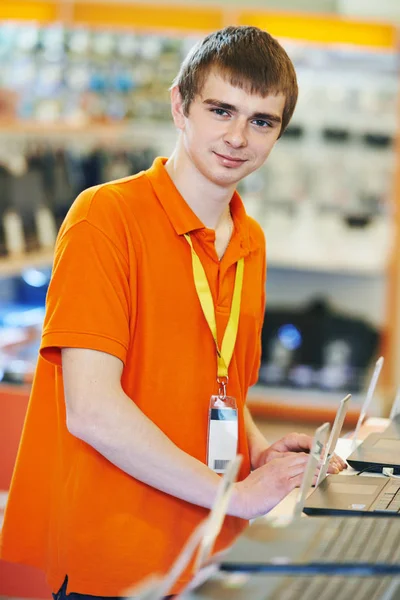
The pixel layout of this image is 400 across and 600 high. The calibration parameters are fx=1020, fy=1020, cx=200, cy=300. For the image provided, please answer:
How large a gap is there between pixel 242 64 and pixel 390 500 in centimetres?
84

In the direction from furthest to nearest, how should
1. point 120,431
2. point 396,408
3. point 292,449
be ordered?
point 396,408 → point 292,449 → point 120,431

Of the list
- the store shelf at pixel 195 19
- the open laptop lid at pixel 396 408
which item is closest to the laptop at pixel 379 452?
the open laptop lid at pixel 396 408

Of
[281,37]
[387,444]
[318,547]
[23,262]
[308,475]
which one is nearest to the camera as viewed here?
[318,547]

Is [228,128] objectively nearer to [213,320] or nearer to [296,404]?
[213,320]

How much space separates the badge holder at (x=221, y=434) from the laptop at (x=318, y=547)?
0.48m

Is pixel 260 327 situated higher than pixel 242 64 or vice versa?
pixel 242 64

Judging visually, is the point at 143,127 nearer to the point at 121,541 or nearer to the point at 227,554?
the point at 121,541

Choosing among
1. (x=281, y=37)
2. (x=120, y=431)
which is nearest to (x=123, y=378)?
(x=120, y=431)

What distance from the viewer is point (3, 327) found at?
4762 mm

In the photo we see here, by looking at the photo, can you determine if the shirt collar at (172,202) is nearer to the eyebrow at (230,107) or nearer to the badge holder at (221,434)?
the eyebrow at (230,107)

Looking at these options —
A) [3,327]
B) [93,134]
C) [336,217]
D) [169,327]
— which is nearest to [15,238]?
[3,327]

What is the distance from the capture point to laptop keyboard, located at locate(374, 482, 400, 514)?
1726 mm

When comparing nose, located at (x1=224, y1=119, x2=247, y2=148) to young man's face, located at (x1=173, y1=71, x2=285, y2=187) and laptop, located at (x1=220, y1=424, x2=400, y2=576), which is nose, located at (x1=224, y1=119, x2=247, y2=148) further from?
laptop, located at (x1=220, y1=424, x2=400, y2=576)

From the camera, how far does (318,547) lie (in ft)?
4.49
